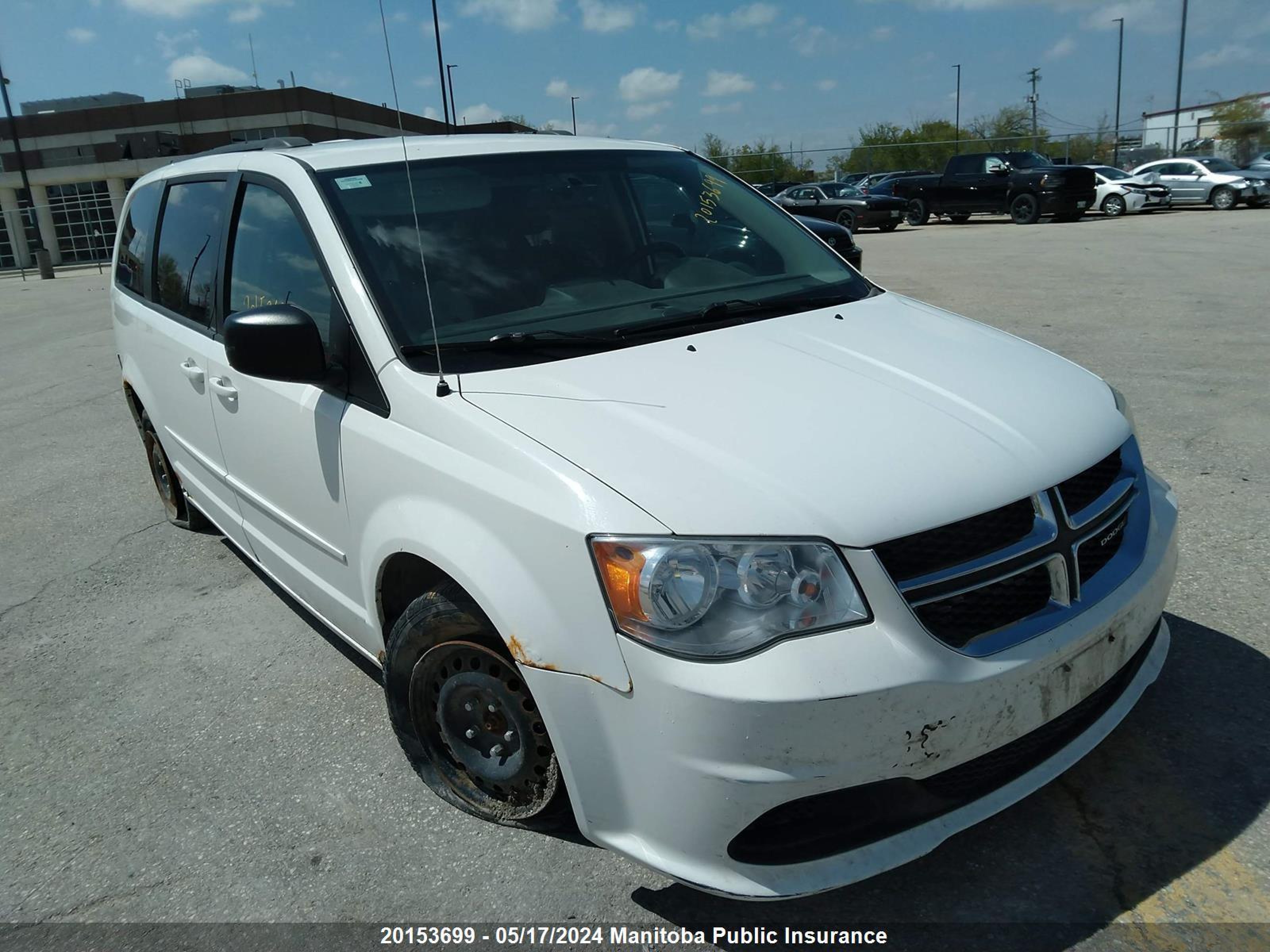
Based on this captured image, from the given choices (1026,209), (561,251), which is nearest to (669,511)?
(561,251)

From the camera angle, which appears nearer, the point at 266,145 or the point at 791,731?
the point at 791,731

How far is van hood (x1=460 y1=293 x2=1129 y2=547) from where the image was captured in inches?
80.8

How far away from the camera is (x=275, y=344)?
8.74 feet

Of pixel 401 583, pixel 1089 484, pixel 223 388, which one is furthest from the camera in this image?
pixel 223 388

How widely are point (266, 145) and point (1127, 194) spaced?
1072 inches

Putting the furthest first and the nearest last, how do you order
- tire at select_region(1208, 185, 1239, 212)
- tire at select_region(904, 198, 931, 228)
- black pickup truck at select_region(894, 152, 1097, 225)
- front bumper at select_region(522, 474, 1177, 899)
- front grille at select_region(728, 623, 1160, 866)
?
tire at select_region(904, 198, 931, 228), tire at select_region(1208, 185, 1239, 212), black pickup truck at select_region(894, 152, 1097, 225), front grille at select_region(728, 623, 1160, 866), front bumper at select_region(522, 474, 1177, 899)

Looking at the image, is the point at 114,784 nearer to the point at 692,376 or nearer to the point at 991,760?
the point at 692,376

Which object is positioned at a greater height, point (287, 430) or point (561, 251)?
point (561, 251)

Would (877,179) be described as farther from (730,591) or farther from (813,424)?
(730,591)

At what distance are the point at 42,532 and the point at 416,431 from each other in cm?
401

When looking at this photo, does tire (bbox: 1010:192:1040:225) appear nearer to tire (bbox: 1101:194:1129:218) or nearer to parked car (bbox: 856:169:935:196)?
tire (bbox: 1101:194:1129:218)

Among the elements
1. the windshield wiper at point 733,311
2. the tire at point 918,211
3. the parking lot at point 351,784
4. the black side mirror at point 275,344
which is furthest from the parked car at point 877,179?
the black side mirror at point 275,344

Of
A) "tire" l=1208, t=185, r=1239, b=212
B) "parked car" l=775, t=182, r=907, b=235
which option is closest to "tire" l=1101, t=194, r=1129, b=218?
"tire" l=1208, t=185, r=1239, b=212

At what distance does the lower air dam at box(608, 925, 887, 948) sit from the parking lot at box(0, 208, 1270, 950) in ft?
0.12
